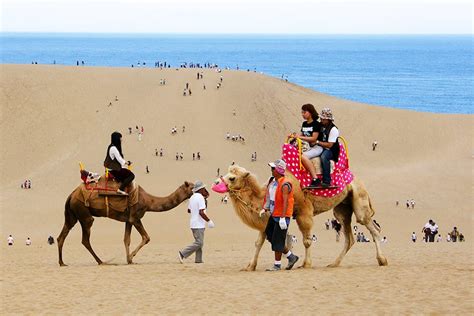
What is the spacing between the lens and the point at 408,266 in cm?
1616

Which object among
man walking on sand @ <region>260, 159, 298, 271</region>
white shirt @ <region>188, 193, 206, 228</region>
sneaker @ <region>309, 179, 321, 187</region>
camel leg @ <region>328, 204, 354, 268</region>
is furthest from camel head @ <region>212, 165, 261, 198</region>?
white shirt @ <region>188, 193, 206, 228</region>

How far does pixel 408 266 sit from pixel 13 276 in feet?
21.7

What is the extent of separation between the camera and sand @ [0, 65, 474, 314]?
1340cm

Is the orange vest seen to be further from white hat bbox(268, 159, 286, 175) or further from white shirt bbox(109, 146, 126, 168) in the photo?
white shirt bbox(109, 146, 126, 168)

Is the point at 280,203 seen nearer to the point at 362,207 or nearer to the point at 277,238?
the point at 277,238

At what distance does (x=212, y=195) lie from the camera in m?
47.5

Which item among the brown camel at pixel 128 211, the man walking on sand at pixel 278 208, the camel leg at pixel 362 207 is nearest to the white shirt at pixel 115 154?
the brown camel at pixel 128 211

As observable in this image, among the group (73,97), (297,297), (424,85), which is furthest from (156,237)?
(424,85)

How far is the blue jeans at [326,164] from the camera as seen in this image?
1589 centimetres

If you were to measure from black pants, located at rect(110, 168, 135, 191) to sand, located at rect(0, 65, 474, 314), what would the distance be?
5.20ft

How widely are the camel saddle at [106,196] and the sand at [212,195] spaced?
47.8 inches

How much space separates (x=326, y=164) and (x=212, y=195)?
104 ft

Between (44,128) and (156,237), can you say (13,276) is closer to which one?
(156,237)

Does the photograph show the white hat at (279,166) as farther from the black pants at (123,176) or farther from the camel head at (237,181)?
the black pants at (123,176)
